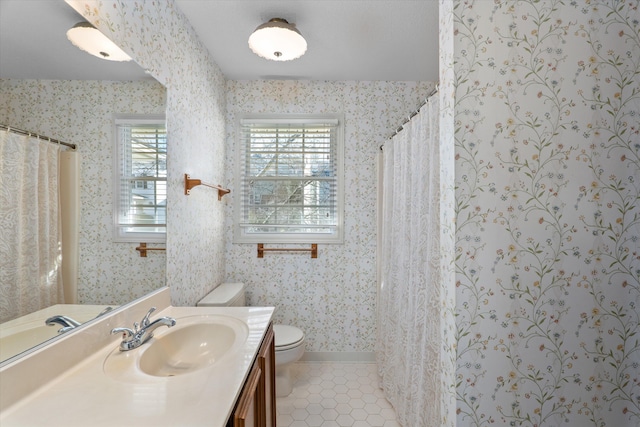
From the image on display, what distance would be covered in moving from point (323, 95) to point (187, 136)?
4.16ft

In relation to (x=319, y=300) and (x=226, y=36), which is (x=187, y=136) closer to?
(x=226, y=36)

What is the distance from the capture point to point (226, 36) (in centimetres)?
190

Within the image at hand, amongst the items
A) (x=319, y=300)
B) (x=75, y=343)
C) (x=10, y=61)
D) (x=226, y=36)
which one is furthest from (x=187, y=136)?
(x=319, y=300)

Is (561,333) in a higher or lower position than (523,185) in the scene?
lower

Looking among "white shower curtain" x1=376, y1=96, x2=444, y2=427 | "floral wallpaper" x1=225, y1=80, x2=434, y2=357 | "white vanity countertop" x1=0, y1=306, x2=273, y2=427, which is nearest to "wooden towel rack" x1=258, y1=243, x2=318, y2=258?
"floral wallpaper" x1=225, y1=80, x2=434, y2=357

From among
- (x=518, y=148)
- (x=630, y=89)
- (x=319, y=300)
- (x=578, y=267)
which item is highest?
(x=630, y=89)

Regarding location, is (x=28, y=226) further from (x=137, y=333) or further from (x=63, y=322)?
(x=137, y=333)

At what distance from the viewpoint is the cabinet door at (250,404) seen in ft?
2.57

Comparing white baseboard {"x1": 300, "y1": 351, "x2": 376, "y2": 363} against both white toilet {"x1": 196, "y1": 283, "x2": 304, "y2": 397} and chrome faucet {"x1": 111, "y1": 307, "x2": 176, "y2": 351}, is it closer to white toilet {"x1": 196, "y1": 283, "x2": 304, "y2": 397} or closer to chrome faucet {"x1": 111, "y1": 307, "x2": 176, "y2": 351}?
white toilet {"x1": 196, "y1": 283, "x2": 304, "y2": 397}

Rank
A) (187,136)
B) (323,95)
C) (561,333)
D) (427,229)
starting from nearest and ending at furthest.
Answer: (561,333) < (427,229) < (187,136) < (323,95)

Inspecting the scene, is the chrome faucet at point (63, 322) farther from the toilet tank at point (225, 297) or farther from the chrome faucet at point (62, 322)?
the toilet tank at point (225, 297)

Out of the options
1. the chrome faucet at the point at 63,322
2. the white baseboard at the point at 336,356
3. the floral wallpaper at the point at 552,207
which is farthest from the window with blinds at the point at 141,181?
the white baseboard at the point at 336,356

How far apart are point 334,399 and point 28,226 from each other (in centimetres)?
196

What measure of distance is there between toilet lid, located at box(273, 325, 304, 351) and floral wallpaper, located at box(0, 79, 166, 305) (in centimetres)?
101
